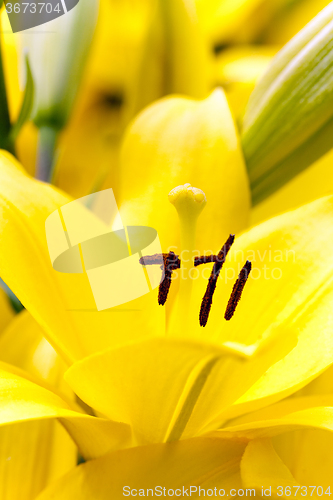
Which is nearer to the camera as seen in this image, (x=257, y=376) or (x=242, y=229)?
(x=257, y=376)

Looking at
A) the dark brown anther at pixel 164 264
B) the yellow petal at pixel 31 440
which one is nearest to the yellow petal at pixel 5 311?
the yellow petal at pixel 31 440

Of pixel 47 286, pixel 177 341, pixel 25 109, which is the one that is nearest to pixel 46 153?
pixel 25 109

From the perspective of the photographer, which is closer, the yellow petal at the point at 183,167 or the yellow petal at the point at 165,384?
the yellow petal at the point at 165,384

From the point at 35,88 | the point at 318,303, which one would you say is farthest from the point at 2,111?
the point at 318,303

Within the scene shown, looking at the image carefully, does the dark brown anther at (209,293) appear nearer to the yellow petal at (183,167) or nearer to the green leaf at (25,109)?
the yellow petal at (183,167)

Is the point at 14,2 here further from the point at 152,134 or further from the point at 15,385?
the point at 15,385

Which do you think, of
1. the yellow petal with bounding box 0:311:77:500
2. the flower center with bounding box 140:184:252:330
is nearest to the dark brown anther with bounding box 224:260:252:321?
the flower center with bounding box 140:184:252:330

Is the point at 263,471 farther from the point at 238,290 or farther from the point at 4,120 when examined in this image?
the point at 4,120
